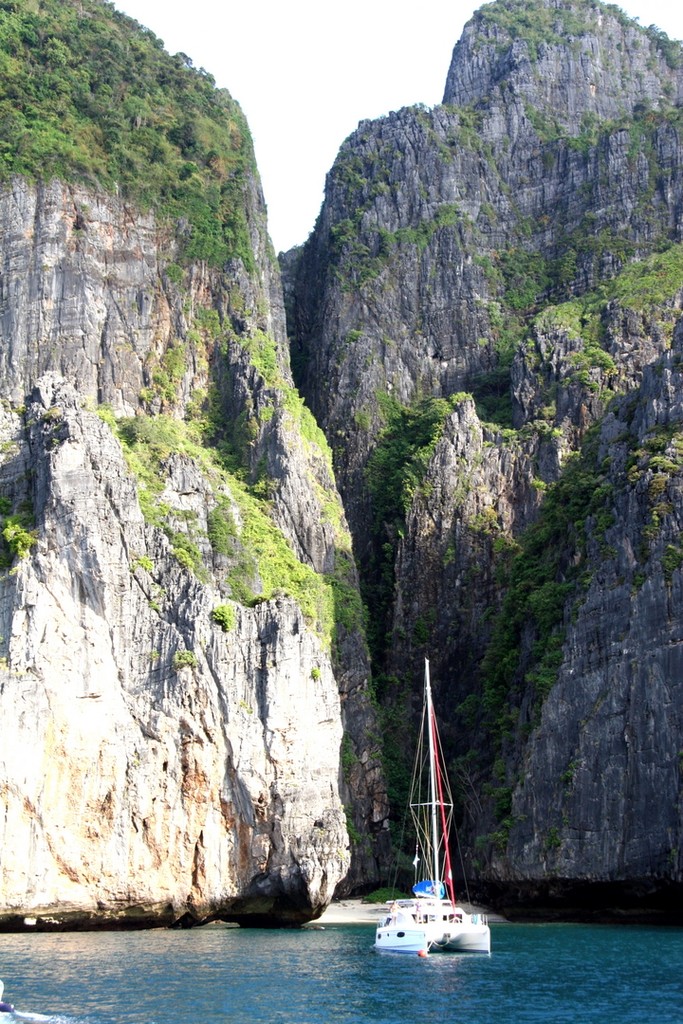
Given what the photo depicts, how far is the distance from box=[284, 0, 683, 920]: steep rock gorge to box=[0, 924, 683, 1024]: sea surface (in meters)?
10.5

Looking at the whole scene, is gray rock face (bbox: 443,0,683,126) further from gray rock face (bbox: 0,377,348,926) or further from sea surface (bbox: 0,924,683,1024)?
sea surface (bbox: 0,924,683,1024)

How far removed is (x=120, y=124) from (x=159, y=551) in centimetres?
3410

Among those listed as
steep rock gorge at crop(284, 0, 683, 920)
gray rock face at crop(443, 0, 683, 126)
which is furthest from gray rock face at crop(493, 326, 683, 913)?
gray rock face at crop(443, 0, 683, 126)

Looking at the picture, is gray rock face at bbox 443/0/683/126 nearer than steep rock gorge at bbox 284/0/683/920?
No

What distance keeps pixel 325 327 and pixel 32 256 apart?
23.3 m

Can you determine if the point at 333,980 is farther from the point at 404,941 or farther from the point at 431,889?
the point at 431,889

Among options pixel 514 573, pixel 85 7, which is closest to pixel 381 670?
pixel 514 573

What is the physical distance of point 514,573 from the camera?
80.9 meters

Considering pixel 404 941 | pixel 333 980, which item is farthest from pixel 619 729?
pixel 333 980

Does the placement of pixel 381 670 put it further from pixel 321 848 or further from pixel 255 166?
pixel 255 166

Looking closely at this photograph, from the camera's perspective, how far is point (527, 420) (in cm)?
9281

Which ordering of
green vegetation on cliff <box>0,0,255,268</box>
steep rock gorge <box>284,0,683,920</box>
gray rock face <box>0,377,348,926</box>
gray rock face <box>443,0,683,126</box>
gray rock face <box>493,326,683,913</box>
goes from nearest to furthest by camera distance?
gray rock face <box>0,377,348,926</box> < gray rock face <box>493,326,683,913</box> < steep rock gorge <box>284,0,683,920</box> < green vegetation on cliff <box>0,0,255,268</box> < gray rock face <box>443,0,683,126</box>

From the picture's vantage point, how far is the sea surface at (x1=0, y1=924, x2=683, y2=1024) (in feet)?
133

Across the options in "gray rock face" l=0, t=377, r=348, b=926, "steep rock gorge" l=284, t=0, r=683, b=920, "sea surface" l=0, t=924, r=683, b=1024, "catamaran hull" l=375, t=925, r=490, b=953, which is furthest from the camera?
"steep rock gorge" l=284, t=0, r=683, b=920
